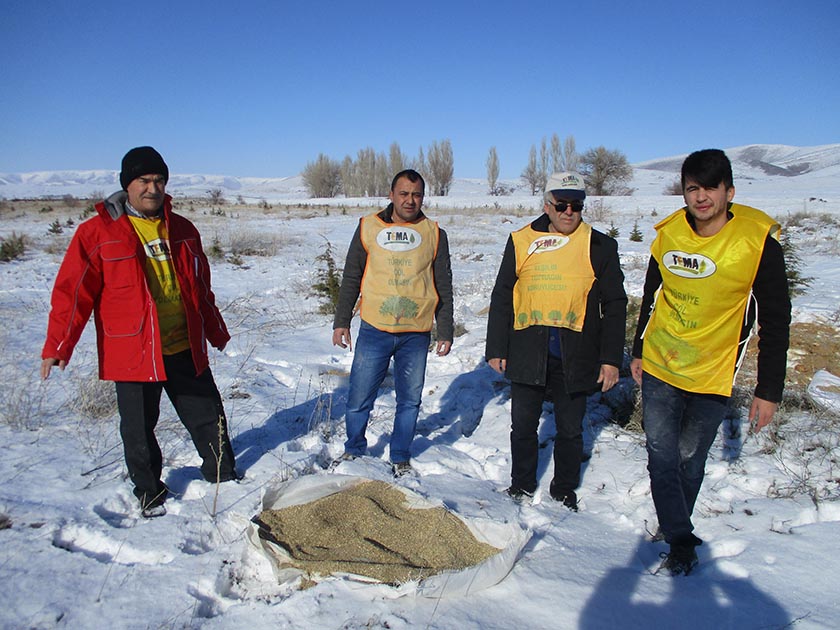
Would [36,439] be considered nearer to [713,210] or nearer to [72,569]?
[72,569]

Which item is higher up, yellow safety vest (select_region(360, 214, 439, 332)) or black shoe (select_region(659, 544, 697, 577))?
yellow safety vest (select_region(360, 214, 439, 332))

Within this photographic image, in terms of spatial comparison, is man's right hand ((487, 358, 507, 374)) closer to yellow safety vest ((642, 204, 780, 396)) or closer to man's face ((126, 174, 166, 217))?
yellow safety vest ((642, 204, 780, 396))

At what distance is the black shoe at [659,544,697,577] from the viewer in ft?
8.29

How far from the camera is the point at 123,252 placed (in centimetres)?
276

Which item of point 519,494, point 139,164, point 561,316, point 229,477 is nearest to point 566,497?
point 519,494

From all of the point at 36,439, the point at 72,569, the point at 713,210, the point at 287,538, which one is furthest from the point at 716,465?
the point at 36,439

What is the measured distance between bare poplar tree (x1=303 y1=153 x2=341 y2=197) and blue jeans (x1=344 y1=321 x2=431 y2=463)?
2993 inches

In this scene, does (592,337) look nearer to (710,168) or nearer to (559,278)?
(559,278)

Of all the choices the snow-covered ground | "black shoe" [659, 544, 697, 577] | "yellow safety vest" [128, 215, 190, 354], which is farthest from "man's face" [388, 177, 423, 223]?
"black shoe" [659, 544, 697, 577]

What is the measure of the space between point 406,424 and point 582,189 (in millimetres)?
1926

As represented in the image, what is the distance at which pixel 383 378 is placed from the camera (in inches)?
142

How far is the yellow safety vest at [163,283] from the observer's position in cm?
289

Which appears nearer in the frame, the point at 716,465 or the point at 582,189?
the point at 582,189

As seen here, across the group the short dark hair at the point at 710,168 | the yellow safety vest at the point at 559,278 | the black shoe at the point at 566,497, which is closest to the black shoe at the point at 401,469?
the black shoe at the point at 566,497
